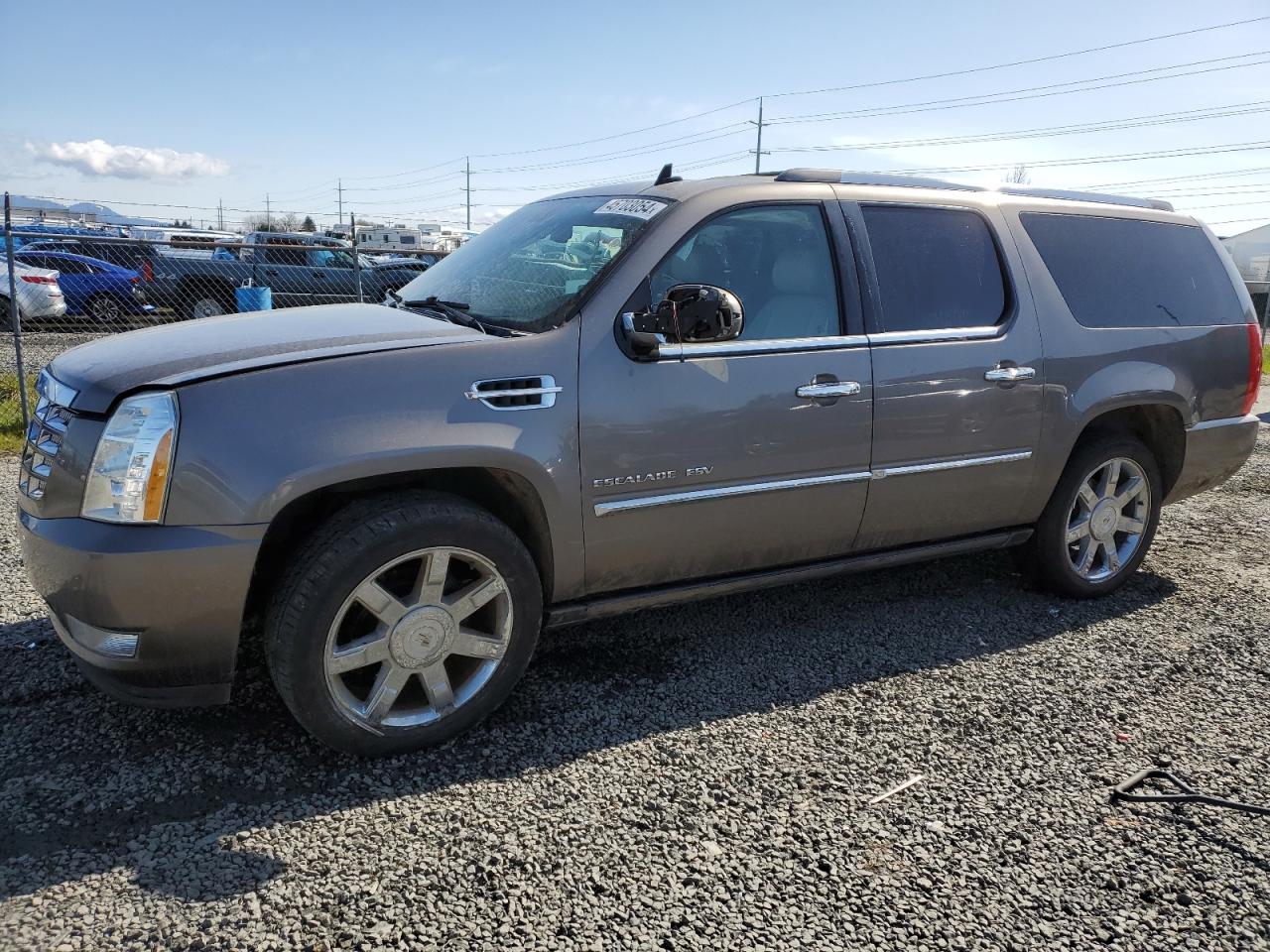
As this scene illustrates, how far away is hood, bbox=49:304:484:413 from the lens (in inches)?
108

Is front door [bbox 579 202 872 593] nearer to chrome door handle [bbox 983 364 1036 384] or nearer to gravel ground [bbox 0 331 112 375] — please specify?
chrome door handle [bbox 983 364 1036 384]

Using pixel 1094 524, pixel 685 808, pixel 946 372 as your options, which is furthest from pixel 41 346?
pixel 1094 524

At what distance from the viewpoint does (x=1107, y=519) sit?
15.1 feet

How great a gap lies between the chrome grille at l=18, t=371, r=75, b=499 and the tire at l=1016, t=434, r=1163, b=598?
3951 millimetres

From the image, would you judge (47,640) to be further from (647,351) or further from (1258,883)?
(1258,883)

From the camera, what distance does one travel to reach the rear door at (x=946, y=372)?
3783mm

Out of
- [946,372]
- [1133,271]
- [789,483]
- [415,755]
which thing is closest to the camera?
[415,755]

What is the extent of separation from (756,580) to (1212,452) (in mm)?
2732

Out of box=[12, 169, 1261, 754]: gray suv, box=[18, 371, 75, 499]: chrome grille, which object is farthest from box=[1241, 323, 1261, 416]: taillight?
box=[18, 371, 75, 499]: chrome grille

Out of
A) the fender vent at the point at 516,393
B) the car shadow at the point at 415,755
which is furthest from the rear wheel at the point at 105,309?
the fender vent at the point at 516,393

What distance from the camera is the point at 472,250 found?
13.5 ft

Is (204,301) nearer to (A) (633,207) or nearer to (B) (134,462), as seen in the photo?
(A) (633,207)

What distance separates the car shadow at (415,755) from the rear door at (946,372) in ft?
1.70

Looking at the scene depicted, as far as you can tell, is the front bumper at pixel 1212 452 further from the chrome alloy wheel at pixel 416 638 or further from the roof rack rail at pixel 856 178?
the chrome alloy wheel at pixel 416 638
